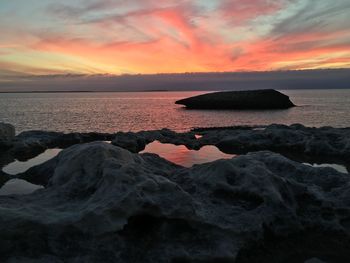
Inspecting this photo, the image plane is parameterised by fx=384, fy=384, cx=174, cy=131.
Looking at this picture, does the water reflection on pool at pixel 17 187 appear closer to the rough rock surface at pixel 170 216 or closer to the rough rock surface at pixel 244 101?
the rough rock surface at pixel 170 216

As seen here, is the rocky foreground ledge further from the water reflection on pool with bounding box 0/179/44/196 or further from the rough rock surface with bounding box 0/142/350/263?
the water reflection on pool with bounding box 0/179/44/196

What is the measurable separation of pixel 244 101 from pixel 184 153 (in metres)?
82.7

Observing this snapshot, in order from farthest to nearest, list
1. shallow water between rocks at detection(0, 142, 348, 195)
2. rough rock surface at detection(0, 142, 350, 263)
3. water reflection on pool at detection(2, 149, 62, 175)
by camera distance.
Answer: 1. water reflection on pool at detection(2, 149, 62, 175)
2. shallow water between rocks at detection(0, 142, 348, 195)
3. rough rock surface at detection(0, 142, 350, 263)

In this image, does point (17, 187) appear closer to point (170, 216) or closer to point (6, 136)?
point (170, 216)

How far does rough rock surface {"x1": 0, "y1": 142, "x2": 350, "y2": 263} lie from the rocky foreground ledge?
3 cm

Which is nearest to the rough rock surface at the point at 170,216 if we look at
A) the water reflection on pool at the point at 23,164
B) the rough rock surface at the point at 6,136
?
the water reflection on pool at the point at 23,164

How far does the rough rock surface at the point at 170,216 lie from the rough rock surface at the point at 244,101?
96.6 metres

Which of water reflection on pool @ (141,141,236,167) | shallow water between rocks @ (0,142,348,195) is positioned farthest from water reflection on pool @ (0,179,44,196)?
water reflection on pool @ (141,141,236,167)

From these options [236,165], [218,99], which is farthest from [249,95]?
[236,165]

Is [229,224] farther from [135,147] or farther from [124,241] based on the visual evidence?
[135,147]

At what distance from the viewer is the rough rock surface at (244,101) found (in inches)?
4370

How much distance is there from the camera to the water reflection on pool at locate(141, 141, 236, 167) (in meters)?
27.7

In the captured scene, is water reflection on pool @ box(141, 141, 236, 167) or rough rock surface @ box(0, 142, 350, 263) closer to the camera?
rough rock surface @ box(0, 142, 350, 263)

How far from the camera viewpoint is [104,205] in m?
10.9
